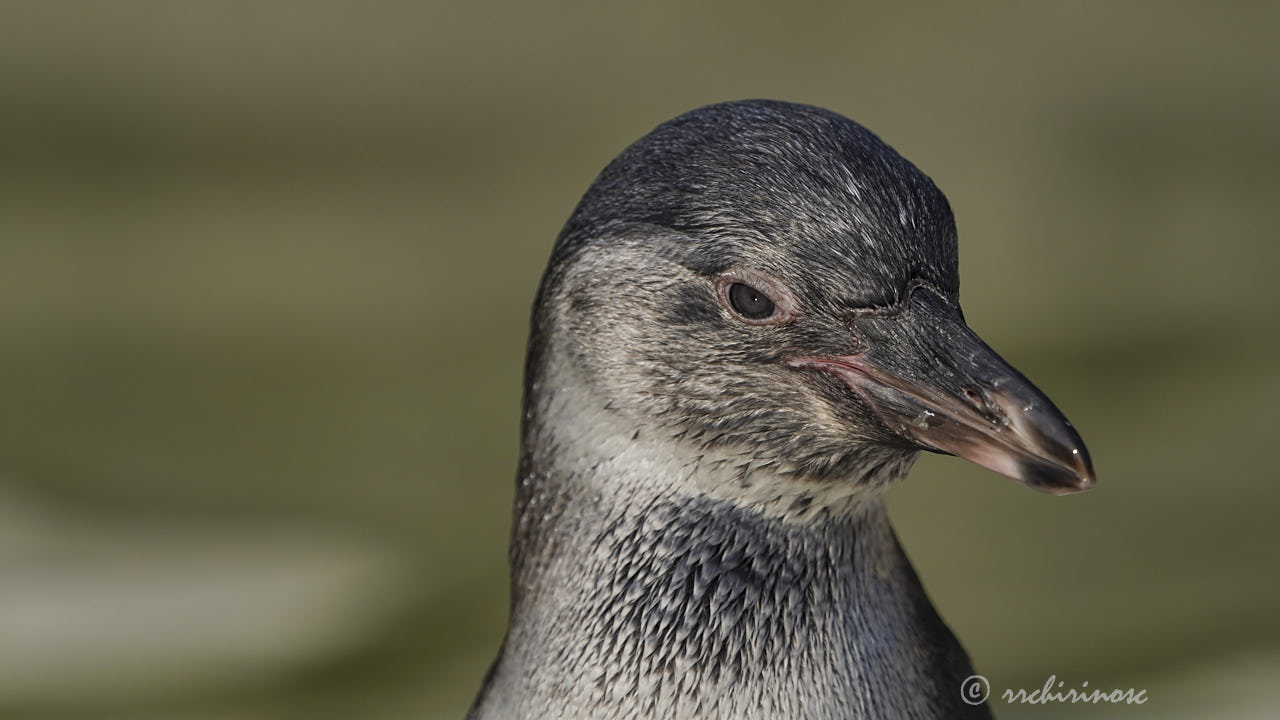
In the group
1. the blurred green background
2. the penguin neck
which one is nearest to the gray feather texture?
the penguin neck

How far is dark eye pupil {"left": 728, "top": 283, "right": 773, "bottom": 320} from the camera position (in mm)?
1002

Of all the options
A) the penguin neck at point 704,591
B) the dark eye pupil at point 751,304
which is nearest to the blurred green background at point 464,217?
the penguin neck at point 704,591

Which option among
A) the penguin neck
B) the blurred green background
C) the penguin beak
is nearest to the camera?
the penguin beak

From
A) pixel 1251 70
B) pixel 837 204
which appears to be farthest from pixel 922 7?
pixel 837 204

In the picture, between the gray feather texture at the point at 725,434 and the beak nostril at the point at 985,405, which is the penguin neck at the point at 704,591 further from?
the beak nostril at the point at 985,405

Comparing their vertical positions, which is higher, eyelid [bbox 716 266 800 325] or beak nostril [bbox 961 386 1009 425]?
eyelid [bbox 716 266 800 325]

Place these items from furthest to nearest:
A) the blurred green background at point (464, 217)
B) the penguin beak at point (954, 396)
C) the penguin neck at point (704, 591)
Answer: the blurred green background at point (464, 217) < the penguin neck at point (704, 591) < the penguin beak at point (954, 396)

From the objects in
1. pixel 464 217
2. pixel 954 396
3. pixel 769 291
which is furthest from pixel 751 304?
pixel 464 217

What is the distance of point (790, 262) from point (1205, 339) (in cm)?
176

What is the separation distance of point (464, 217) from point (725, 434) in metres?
1.56

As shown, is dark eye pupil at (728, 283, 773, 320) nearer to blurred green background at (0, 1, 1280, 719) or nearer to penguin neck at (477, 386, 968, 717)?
penguin neck at (477, 386, 968, 717)

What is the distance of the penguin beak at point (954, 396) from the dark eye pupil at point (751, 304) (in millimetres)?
38

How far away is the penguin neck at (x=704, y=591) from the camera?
104 cm

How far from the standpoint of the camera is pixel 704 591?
1.04 metres
